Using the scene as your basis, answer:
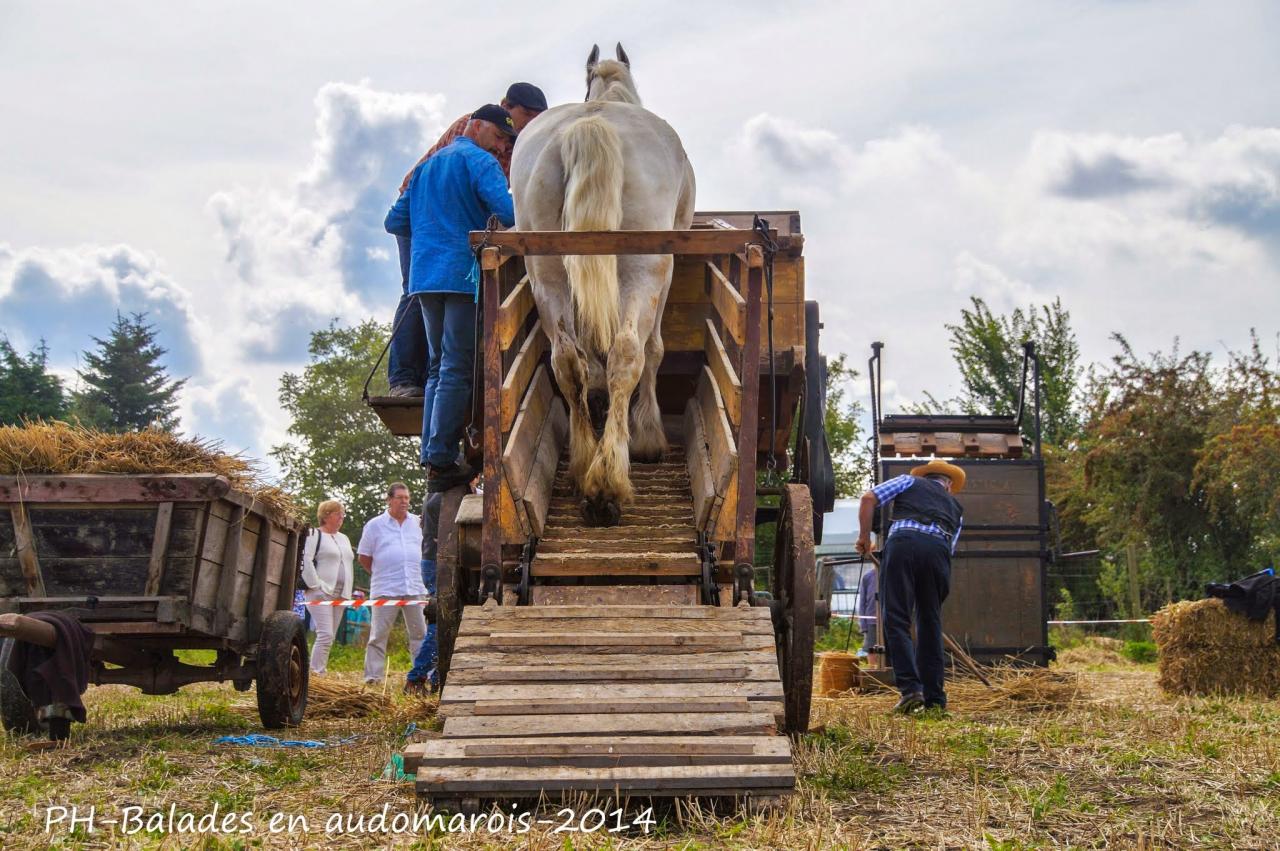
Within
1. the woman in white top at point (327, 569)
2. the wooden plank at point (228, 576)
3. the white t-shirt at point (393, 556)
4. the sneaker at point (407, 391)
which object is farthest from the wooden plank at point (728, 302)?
the woman in white top at point (327, 569)

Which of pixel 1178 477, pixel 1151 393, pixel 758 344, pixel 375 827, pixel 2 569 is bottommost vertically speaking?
pixel 375 827

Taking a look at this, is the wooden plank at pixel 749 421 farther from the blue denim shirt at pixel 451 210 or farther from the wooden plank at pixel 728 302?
the blue denim shirt at pixel 451 210

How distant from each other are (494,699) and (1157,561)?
20163 mm

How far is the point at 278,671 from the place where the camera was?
612cm

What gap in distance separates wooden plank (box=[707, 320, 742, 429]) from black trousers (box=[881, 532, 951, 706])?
2208 millimetres

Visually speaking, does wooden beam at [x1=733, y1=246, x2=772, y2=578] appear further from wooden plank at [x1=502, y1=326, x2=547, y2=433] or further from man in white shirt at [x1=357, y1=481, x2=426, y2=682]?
man in white shirt at [x1=357, y1=481, x2=426, y2=682]

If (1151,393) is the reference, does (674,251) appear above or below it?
below

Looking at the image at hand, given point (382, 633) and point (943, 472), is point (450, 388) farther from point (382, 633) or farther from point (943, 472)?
point (382, 633)

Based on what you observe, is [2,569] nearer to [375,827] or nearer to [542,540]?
[542,540]

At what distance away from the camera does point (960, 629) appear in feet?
33.0

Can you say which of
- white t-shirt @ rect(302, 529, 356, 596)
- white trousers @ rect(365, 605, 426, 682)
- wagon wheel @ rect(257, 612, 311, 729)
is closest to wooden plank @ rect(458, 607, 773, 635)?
wagon wheel @ rect(257, 612, 311, 729)

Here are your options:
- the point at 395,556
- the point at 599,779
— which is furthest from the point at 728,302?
the point at 395,556

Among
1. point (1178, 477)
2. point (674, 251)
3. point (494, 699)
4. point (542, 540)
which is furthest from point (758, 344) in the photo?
point (1178, 477)

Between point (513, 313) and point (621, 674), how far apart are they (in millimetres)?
1813
